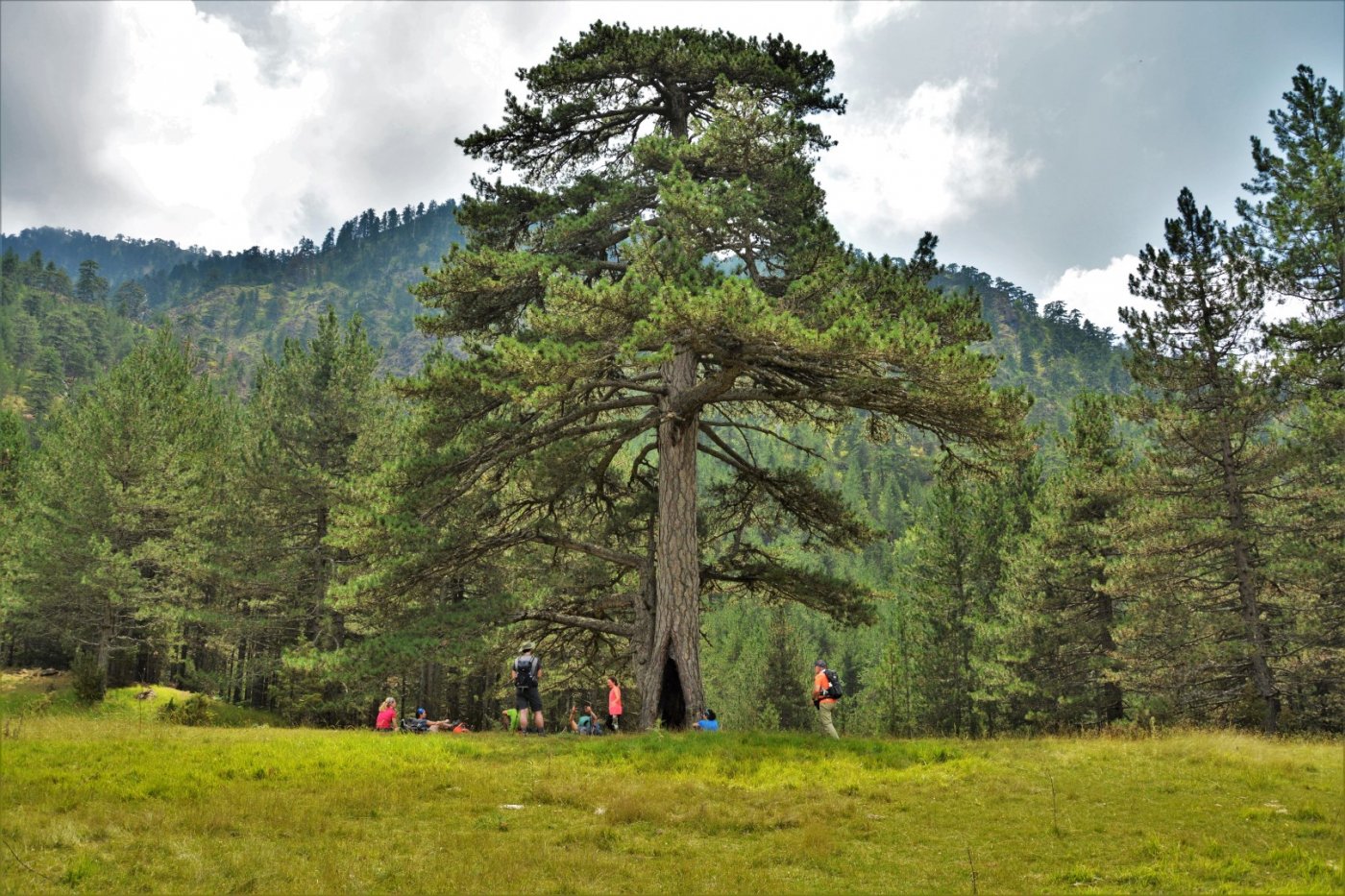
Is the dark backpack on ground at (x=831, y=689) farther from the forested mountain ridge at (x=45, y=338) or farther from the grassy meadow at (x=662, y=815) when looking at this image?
the forested mountain ridge at (x=45, y=338)

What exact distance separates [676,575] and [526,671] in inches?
135

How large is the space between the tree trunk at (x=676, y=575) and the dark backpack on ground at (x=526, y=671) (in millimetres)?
2154

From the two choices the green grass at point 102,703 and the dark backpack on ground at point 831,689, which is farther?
the green grass at point 102,703

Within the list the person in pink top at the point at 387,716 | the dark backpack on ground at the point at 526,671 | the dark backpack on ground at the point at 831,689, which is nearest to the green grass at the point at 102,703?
the person in pink top at the point at 387,716

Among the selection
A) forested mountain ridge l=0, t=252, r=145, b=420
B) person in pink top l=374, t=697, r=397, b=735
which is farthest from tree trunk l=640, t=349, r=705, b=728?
forested mountain ridge l=0, t=252, r=145, b=420

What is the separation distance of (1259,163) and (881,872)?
25213 mm

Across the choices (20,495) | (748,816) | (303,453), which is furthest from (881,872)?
(20,495)

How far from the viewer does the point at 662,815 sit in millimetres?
8617

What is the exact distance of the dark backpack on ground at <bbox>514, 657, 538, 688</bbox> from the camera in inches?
607

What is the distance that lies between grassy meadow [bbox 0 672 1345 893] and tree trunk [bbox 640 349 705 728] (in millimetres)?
2293

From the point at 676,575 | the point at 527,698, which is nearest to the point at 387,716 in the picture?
the point at 527,698

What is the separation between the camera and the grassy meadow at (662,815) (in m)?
6.64

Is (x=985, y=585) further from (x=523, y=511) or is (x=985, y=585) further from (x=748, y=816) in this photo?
(x=748, y=816)

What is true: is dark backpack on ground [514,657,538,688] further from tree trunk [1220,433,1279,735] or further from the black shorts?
tree trunk [1220,433,1279,735]
